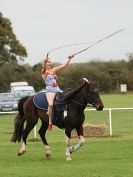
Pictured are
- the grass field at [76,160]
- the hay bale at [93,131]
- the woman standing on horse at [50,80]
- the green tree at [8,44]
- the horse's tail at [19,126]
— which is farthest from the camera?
the green tree at [8,44]

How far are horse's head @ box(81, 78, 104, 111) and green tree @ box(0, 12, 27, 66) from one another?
59.2 metres

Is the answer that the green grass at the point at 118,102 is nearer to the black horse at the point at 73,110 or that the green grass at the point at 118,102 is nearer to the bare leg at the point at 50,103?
the black horse at the point at 73,110

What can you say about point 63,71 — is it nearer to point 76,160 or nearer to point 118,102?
point 118,102

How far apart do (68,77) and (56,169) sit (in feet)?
224

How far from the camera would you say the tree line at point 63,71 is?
76.6 metres

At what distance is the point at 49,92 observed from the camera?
1750 cm

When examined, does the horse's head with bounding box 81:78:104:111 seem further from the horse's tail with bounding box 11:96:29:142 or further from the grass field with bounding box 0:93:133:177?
the horse's tail with bounding box 11:96:29:142

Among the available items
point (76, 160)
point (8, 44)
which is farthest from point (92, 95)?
point (8, 44)

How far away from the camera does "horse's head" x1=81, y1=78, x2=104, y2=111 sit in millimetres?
16875

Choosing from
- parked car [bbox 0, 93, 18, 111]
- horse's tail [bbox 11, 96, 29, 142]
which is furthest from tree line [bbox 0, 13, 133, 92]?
horse's tail [bbox 11, 96, 29, 142]

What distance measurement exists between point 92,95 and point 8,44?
6044 centimetres

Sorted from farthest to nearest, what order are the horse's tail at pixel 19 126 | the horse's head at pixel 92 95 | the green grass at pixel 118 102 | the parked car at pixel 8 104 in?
the green grass at pixel 118 102, the parked car at pixel 8 104, the horse's tail at pixel 19 126, the horse's head at pixel 92 95

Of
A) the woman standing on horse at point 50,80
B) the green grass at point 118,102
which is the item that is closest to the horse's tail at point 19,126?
the woman standing on horse at point 50,80

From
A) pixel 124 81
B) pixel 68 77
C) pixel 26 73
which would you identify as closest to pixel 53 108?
pixel 68 77
